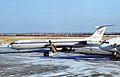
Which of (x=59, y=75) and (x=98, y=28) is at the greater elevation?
(x=98, y=28)

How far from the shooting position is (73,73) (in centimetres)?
2228

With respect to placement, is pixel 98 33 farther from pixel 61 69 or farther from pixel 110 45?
pixel 61 69

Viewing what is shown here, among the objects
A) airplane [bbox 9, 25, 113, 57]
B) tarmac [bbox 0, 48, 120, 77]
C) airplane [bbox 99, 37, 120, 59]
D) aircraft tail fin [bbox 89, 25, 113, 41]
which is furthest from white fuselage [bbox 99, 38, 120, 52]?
aircraft tail fin [bbox 89, 25, 113, 41]

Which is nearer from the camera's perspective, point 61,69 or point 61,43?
point 61,69

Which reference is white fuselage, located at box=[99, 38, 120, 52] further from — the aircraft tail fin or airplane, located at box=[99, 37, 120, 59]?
the aircraft tail fin

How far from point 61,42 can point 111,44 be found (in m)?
20.7

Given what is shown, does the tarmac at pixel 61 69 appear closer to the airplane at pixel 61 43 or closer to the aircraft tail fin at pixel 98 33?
the airplane at pixel 61 43

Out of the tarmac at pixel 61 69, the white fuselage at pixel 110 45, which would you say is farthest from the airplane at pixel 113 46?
the tarmac at pixel 61 69

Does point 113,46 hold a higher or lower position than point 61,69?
higher

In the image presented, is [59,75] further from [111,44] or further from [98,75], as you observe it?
[111,44]

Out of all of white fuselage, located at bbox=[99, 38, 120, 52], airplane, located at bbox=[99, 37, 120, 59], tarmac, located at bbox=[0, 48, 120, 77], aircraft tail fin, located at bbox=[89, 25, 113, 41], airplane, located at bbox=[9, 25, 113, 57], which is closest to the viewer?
tarmac, located at bbox=[0, 48, 120, 77]

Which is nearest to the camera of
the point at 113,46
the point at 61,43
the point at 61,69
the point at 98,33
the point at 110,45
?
the point at 61,69

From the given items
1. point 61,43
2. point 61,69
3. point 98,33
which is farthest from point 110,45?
point 98,33

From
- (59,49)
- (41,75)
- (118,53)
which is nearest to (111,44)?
(118,53)
